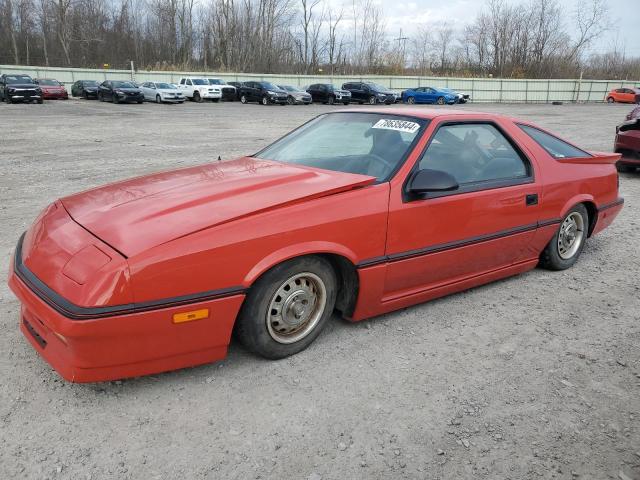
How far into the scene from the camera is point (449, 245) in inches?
134

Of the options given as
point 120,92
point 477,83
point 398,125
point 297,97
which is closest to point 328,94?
point 297,97

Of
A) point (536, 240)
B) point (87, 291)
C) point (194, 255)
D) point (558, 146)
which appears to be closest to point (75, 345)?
point (87, 291)

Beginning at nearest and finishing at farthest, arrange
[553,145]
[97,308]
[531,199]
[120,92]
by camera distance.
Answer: [97,308], [531,199], [553,145], [120,92]

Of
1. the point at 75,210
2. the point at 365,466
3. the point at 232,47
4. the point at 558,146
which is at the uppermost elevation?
the point at 232,47

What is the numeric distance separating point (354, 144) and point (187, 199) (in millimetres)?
1302

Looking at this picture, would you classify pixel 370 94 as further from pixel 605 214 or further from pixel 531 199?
pixel 531 199

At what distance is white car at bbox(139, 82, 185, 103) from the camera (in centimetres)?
3219

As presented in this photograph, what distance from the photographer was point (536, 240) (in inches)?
159

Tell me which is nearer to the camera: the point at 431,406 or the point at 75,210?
the point at 431,406

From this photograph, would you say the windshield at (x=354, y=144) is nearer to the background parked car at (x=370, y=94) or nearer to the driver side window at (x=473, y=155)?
the driver side window at (x=473, y=155)

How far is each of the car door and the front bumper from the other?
1.13 meters

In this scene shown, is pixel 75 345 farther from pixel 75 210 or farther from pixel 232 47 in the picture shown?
pixel 232 47

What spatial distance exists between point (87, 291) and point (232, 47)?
2717 inches

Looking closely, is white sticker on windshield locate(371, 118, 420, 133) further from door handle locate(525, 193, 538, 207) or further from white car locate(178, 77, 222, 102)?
white car locate(178, 77, 222, 102)
